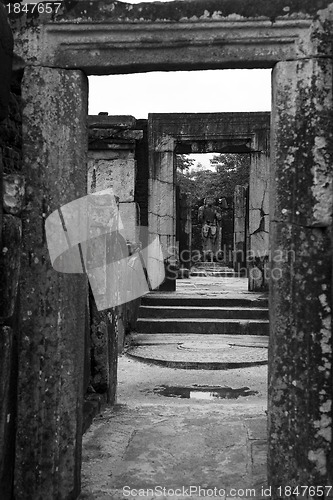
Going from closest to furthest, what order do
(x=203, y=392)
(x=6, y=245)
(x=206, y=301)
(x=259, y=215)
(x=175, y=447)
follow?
(x=6, y=245) → (x=175, y=447) → (x=203, y=392) → (x=206, y=301) → (x=259, y=215)

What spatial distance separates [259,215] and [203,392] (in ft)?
20.4

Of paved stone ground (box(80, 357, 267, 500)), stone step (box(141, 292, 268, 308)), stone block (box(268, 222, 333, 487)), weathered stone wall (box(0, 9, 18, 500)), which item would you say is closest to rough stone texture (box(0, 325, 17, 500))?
weathered stone wall (box(0, 9, 18, 500))

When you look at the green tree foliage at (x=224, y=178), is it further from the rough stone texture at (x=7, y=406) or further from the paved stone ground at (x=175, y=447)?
the rough stone texture at (x=7, y=406)

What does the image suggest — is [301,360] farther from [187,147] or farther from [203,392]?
[187,147]

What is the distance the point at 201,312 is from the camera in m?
9.57

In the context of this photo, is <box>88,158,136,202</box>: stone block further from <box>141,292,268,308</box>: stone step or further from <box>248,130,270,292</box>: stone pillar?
<box>248,130,270,292</box>: stone pillar

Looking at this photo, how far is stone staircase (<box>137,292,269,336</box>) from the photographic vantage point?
9.12 meters

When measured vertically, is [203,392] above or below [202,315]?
below

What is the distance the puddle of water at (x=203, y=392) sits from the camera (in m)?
5.68

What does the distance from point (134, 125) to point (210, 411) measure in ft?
24.4

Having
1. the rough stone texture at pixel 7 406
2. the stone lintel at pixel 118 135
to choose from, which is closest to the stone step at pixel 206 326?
the stone lintel at pixel 118 135

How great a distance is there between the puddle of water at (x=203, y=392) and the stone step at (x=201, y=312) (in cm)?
354

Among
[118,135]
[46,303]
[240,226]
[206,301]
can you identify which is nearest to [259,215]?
[206,301]

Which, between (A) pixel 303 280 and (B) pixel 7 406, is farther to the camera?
(A) pixel 303 280
